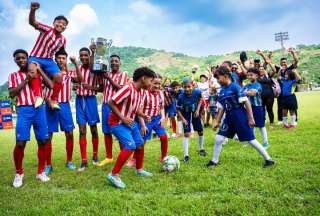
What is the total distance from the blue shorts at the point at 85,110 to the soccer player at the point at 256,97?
12.6 feet

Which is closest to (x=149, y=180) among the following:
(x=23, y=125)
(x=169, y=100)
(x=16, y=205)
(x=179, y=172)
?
(x=179, y=172)

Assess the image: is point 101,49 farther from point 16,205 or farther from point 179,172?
point 16,205

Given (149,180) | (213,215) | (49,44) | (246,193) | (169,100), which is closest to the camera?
(213,215)

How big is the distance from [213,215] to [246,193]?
0.96 metres

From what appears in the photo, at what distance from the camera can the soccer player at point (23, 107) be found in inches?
233

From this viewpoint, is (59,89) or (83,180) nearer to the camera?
(83,180)

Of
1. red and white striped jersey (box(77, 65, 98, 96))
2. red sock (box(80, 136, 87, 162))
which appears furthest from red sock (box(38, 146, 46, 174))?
red and white striped jersey (box(77, 65, 98, 96))

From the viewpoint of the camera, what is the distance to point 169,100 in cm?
1229

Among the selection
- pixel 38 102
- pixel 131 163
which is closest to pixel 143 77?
pixel 38 102

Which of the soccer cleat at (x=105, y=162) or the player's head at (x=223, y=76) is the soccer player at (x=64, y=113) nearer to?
the soccer cleat at (x=105, y=162)

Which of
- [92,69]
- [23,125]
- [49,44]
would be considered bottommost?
[23,125]

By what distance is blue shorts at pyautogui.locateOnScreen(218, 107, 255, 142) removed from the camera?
20.7 feet

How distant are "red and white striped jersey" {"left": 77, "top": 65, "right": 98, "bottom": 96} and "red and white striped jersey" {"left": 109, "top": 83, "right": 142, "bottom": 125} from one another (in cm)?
192

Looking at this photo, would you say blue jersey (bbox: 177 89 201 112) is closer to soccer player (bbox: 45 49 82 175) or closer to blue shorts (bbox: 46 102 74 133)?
soccer player (bbox: 45 49 82 175)
